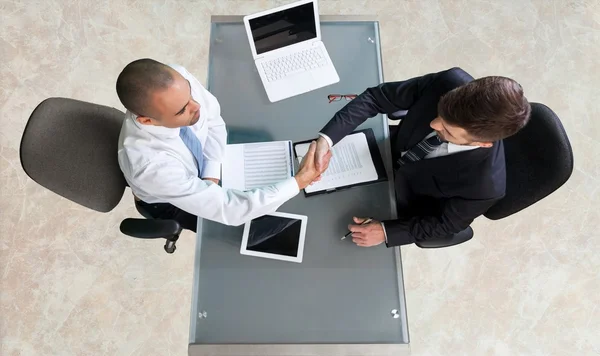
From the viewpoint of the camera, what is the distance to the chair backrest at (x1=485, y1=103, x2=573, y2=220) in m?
1.43

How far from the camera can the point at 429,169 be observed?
60.7 inches

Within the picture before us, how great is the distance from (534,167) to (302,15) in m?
1.04

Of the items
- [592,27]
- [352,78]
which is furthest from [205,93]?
[592,27]

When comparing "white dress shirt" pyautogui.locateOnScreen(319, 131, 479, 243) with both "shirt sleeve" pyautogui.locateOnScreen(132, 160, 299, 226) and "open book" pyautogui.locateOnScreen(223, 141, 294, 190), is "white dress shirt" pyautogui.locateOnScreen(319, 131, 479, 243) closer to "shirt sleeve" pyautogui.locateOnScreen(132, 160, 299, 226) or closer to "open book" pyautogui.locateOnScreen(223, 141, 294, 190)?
"open book" pyautogui.locateOnScreen(223, 141, 294, 190)

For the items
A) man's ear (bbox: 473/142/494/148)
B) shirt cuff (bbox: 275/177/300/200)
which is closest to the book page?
shirt cuff (bbox: 275/177/300/200)

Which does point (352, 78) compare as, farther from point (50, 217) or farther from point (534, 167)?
point (50, 217)

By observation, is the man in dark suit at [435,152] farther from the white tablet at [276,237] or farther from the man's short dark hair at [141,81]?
the man's short dark hair at [141,81]

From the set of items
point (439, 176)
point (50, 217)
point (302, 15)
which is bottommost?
point (50, 217)

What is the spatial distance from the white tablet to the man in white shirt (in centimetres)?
7

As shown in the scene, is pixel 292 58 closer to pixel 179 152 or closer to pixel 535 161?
pixel 179 152

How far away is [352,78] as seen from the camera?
1.82 m

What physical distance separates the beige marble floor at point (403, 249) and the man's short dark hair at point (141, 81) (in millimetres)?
1298

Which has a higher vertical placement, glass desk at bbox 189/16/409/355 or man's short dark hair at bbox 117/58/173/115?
man's short dark hair at bbox 117/58/173/115

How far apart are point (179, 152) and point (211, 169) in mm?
159
